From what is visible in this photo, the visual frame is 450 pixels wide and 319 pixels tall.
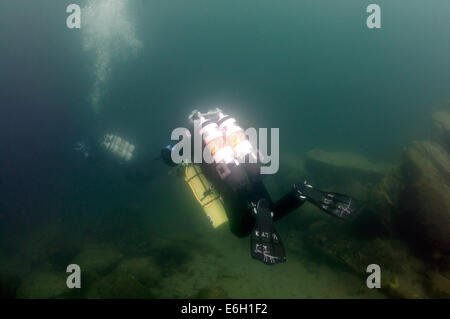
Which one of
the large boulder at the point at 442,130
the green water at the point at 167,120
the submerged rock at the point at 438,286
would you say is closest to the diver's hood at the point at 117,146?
the green water at the point at 167,120

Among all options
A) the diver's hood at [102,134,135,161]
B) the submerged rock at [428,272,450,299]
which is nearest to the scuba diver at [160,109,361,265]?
the submerged rock at [428,272,450,299]

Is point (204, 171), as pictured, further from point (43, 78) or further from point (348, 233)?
point (43, 78)

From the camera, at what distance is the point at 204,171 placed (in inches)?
195

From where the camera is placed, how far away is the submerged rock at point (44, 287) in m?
7.14

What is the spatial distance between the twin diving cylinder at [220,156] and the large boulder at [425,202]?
201 inches

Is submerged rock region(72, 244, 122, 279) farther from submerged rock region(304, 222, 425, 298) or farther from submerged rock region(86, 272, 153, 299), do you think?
submerged rock region(304, 222, 425, 298)

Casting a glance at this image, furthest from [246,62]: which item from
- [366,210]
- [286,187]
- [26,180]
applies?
[366,210]

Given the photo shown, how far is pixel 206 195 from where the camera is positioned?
17.0ft

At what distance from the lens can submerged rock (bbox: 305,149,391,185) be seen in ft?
39.9

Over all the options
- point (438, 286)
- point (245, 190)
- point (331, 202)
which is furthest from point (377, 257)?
point (245, 190)

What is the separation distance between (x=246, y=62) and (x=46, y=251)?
3336 inches

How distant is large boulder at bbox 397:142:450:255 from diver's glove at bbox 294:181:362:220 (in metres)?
3.39

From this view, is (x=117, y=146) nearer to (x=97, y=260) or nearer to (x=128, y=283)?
(x=97, y=260)

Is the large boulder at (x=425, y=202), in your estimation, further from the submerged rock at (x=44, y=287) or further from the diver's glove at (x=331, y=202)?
the submerged rock at (x=44, y=287)
